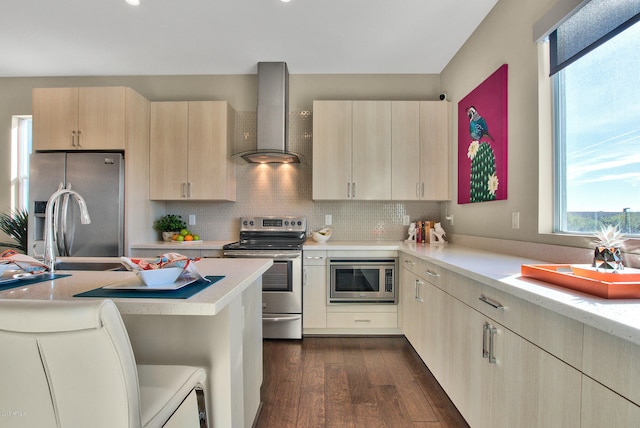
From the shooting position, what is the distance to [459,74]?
3137 mm

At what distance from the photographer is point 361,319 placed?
122 inches

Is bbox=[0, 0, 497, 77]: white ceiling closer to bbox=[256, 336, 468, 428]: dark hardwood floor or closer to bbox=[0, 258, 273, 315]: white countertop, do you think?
bbox=[0, 258, 273, 315]: white countertop

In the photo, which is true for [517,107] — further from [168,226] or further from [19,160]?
[19,160]

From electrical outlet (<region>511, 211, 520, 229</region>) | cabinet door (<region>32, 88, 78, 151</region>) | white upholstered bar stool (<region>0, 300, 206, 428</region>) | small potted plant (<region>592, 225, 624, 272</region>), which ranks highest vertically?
cabinet door (<region>32, 88, 78, 151</region>)

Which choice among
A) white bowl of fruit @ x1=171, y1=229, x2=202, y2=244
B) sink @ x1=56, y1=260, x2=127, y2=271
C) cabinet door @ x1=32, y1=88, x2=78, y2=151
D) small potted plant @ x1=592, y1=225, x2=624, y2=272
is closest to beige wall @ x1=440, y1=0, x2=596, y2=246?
small potted plant @ x1=592, y1=225, x2=624, y2=272

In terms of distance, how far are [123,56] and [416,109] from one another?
2.96m

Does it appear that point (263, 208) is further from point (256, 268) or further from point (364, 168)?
point (256, 268)

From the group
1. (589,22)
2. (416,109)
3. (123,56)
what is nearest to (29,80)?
(123,56)

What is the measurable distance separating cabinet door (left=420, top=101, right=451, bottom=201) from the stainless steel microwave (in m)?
0.95

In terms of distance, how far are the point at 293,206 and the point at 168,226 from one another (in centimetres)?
134

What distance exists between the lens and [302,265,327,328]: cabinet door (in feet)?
10.1

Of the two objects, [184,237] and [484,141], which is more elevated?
[484,141]

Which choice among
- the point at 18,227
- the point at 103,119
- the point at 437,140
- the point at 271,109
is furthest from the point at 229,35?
the point at 18,227

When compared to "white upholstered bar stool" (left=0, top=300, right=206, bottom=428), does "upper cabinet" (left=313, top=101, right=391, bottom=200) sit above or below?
above
